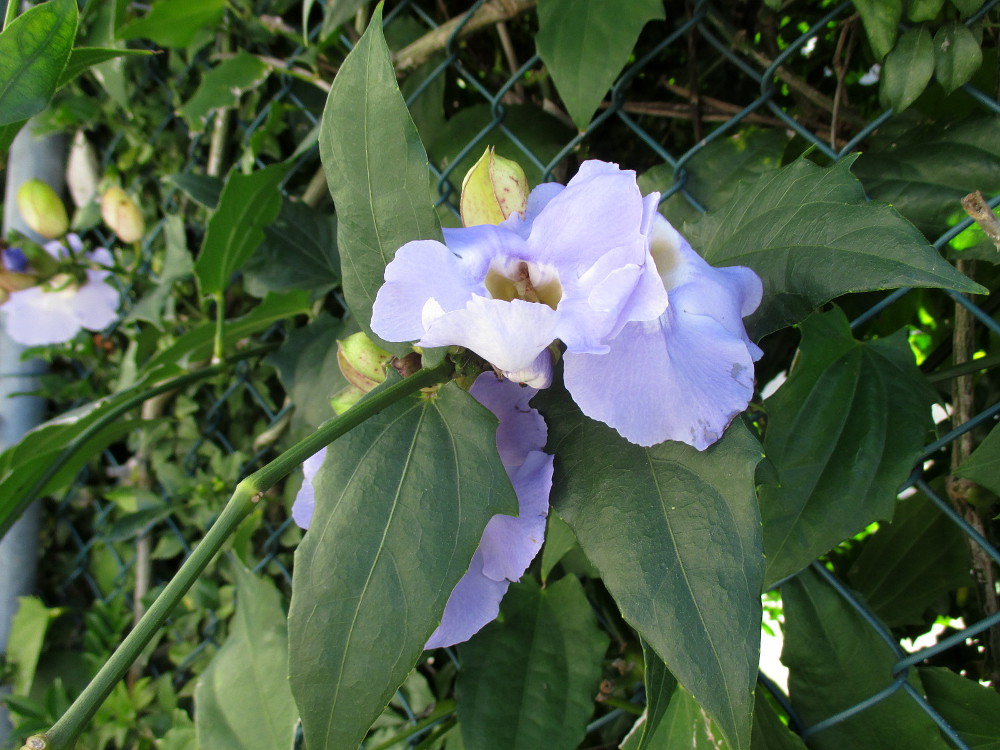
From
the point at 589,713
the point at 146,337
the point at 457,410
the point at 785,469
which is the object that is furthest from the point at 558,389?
the point at 146,337

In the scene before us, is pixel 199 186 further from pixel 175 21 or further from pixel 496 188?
pixel 496 188

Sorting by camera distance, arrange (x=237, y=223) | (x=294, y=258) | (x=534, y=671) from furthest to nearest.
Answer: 1. (x=294, y=258)
2. (x=237, y=223)
3. (x=534, y=671)

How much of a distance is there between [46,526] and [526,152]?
147cm

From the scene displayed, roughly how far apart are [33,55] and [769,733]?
0.79 m

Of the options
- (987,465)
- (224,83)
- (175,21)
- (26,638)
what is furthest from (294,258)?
(26,638)

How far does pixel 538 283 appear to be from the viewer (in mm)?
431

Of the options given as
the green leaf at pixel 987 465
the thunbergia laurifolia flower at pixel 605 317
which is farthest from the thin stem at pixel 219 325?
the green leaf at pixel 987 465

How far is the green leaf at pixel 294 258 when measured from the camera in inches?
38.5

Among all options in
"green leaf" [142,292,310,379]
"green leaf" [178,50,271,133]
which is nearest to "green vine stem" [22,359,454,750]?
"green leaf" [142,292,310,379]

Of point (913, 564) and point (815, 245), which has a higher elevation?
point (815, 245)

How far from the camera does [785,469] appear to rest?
566 mm

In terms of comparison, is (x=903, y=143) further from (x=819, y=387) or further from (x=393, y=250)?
(x=393, y=250)

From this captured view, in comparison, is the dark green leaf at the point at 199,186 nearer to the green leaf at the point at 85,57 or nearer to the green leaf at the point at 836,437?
the green leaf at the point at 85,57

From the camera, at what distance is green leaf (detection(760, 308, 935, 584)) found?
21.7 inches
